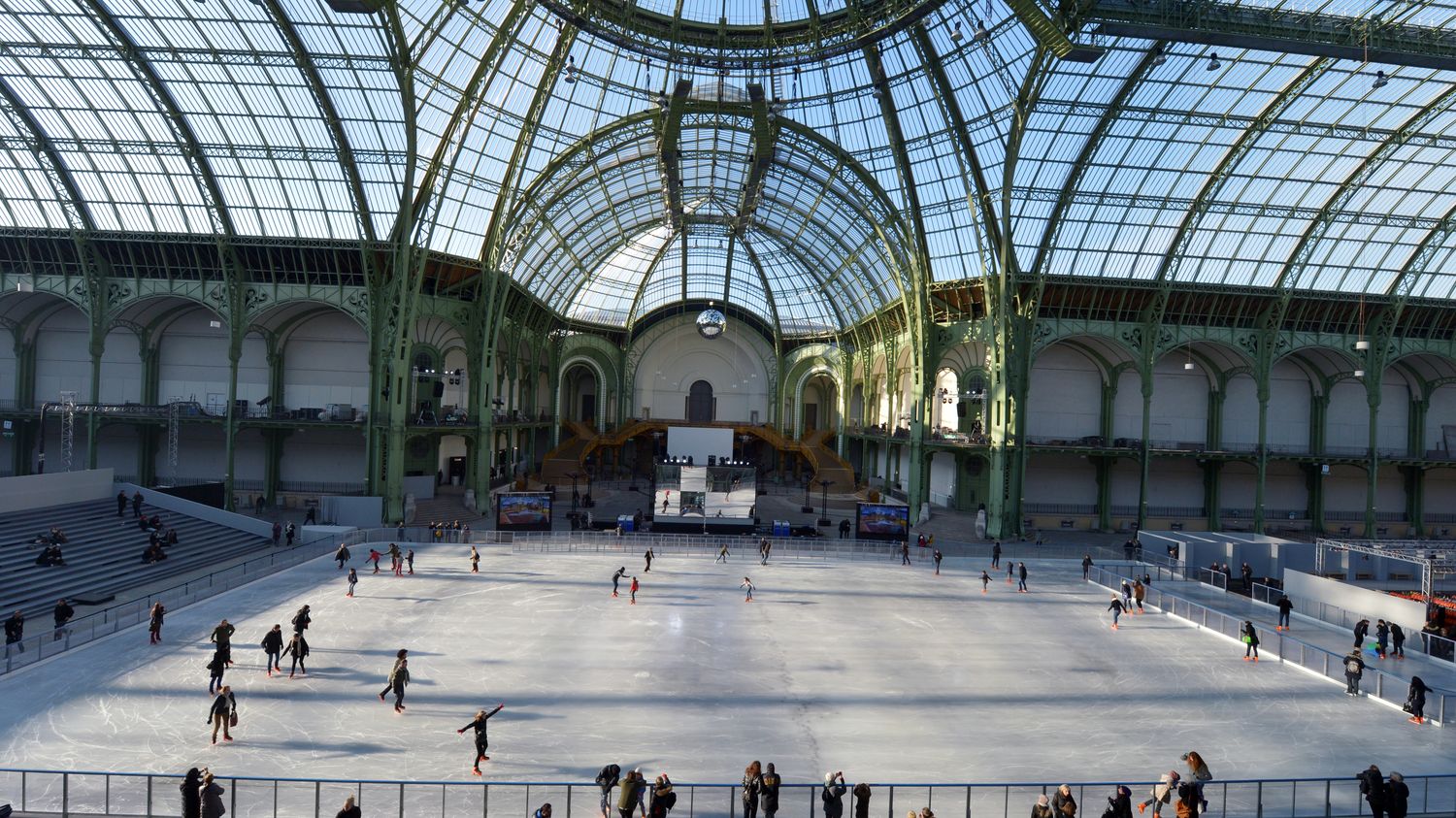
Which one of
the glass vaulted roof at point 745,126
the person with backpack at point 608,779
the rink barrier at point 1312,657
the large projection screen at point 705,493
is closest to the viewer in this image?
the person with backpack at point 608,779

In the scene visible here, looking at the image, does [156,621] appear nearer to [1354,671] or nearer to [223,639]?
[223,639]

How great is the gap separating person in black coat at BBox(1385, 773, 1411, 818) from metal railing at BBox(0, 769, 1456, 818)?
59 centimetres

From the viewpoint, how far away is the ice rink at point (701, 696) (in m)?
14.7

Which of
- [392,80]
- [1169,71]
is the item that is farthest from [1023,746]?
[392,80]

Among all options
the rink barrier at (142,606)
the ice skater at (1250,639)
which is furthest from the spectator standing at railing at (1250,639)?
the rink barrier at (142,606)

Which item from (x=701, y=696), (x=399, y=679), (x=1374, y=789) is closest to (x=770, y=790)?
(x=701, y=696)

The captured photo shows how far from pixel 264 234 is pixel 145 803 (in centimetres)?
3880

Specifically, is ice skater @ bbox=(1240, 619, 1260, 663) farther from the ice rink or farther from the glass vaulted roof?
the glass vaulted roof

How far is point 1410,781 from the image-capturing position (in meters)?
13.8

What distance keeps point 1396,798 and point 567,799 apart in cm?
1262

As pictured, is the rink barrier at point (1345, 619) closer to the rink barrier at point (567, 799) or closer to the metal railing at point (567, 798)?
the metal railing at point (567, 798)

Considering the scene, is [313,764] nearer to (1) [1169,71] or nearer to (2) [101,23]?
(2) [101,23]

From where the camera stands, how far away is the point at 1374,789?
12117mm

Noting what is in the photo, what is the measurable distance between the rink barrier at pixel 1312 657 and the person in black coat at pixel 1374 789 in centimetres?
784
